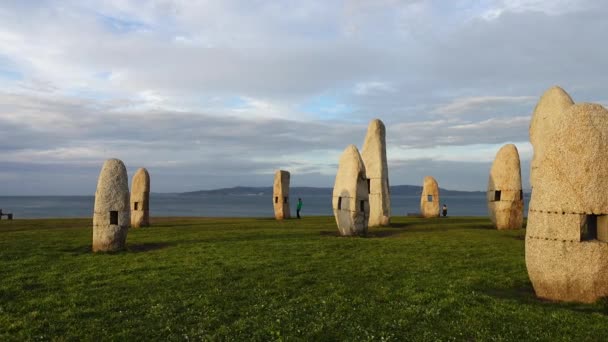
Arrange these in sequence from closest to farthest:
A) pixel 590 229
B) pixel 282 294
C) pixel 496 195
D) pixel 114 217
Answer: pixel 282 294
pixel 590 229
pixel 114 217
pixel 496 195

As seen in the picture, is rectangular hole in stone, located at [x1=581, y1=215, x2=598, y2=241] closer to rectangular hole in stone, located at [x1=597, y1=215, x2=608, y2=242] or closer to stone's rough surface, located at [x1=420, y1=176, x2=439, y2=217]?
rectangular hole in stone, located at [x1=597, y1=215, x2=608, y2=242]

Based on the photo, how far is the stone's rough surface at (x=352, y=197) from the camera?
24500mm

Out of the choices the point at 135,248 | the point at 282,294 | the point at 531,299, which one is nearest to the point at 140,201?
the point at 135,248

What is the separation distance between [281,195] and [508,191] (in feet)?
60.8

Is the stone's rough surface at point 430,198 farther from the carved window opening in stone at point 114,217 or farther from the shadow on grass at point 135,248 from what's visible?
the carved window opening in stone at point 114,217

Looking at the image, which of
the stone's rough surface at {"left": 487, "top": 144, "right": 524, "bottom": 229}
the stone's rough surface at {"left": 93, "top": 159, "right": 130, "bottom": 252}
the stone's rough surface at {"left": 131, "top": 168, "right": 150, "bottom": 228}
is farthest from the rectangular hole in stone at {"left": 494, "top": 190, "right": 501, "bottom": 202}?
the stone's rough surface at {"left": 131, "top": 168, "right": 150, "bottom": 228}

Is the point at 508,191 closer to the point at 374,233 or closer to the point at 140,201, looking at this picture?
the point at 374,233

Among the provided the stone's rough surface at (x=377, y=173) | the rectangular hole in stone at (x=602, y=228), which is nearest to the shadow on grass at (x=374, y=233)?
the stone's rough surface at (x=377, y=173)

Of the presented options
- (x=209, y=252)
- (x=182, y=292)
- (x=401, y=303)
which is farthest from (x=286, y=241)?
(x=401, y=303)

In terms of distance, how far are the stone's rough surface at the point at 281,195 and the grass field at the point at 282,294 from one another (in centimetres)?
1833

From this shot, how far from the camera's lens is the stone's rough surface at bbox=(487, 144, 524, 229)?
27516 millimetres

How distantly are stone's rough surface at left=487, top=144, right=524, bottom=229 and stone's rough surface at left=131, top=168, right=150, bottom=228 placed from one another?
875 inches

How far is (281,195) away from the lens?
39.8 m

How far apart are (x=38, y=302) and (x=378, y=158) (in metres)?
23.7
